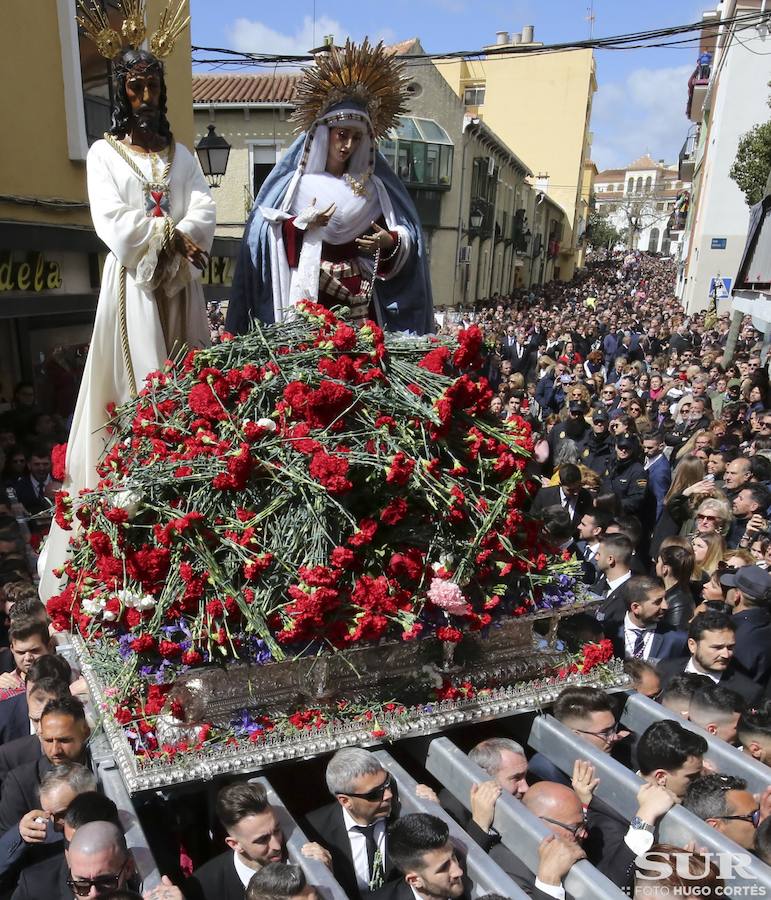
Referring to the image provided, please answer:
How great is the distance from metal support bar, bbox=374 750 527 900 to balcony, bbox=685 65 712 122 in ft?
142

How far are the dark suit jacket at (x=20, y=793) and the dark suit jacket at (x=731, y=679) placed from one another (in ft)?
9.97

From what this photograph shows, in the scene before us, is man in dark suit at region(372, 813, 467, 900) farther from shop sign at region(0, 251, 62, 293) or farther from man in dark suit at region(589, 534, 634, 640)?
shop sign at region(0, 251, 62, 293)

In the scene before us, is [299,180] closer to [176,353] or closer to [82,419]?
[176,353]

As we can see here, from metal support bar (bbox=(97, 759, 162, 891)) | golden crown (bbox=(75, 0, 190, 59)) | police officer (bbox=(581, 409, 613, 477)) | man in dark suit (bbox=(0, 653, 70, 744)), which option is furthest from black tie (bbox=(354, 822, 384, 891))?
police officer (bbox=(581, 409, 613, 477))

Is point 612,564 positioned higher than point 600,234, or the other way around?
point 600,234

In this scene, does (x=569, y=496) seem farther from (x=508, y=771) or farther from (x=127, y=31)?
(x=127, y=31)

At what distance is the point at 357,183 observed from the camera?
4.04 meters

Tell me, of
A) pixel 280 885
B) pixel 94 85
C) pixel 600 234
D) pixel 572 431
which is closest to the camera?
pixel 280 885

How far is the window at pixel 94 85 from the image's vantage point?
896 centimetres

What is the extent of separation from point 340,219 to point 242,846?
116 inches

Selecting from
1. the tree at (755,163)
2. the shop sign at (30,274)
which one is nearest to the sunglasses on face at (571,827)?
the shop sign at (30,274)

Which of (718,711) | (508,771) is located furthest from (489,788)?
(718,711)

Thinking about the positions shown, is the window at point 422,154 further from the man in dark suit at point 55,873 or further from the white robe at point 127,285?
the man in dark suit at point 55,873

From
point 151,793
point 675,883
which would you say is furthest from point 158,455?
point 675,883
